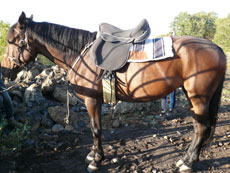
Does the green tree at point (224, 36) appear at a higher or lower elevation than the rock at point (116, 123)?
higher

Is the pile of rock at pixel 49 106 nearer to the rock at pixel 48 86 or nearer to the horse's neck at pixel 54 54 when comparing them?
the rock at pixel 48 86

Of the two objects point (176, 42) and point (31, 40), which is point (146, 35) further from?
point (31, 40)

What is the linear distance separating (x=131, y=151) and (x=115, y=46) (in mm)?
1953

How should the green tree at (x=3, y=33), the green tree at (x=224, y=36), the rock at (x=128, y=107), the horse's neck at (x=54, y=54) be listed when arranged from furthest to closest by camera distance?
the green tree at (x=224, y=36), the green tree at (x=3, y=33), the rock at (x=128, y=107), the horse's neck at (x=54, y=54)

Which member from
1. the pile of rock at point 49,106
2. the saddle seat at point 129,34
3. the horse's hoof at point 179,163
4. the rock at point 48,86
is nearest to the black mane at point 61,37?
the saddle seat at point 129,34

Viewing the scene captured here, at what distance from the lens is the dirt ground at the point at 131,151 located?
2.64 meters

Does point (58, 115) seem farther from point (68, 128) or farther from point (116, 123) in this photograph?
point (116, 123)

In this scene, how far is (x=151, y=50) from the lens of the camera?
225 cm

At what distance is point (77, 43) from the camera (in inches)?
101

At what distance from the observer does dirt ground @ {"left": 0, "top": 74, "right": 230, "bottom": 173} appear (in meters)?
2.64

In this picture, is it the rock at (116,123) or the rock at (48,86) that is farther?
the rock at (48,86)

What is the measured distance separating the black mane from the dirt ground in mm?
1835

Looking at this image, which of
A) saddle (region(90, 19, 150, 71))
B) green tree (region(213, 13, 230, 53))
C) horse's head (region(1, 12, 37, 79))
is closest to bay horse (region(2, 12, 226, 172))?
horse's head (region(1, 12, 37, 79))

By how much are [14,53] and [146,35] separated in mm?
2082
